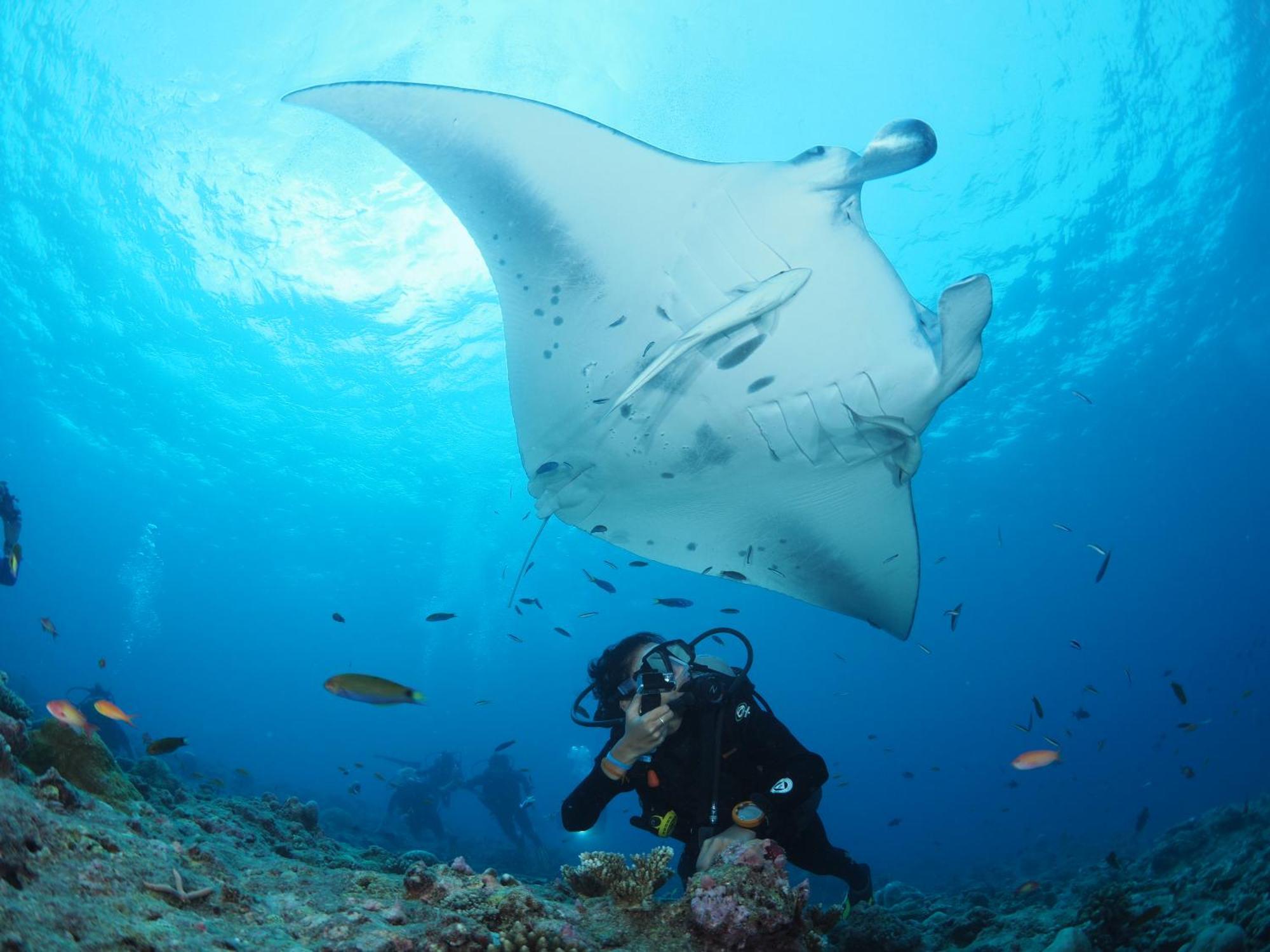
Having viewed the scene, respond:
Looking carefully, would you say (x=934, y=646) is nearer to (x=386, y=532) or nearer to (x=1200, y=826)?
(x=1200, y=826)

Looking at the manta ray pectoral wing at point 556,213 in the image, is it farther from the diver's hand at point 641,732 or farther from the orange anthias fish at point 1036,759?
the orange anthias fish at point 1036,759

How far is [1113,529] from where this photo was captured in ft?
98.0

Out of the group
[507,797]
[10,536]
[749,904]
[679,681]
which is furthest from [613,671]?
[507,797]

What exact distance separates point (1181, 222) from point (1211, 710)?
65.4m

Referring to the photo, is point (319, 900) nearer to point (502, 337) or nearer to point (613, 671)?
point (613, 671)

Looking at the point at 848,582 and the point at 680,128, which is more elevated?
the point at 680,128

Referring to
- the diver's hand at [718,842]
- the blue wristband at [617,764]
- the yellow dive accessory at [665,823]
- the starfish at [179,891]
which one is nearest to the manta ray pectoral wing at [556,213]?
the blue wristband at [617,764]

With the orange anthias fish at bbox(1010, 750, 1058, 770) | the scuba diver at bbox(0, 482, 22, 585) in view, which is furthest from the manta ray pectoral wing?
the scuba diver at bbox(0, 482, 22, 585)

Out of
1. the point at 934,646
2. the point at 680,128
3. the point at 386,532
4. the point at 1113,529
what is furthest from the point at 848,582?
the point at 934,646

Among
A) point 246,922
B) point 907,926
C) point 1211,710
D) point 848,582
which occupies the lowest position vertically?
point 246,922

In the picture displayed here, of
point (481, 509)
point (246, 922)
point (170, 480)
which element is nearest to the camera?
point (246, 922)

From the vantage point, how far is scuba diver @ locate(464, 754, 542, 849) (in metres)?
16.2

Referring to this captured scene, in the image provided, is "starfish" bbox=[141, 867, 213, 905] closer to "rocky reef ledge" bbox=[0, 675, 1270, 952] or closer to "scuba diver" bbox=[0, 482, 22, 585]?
"rocky reef ledge" bbox=[0, 675, 1270, 952]

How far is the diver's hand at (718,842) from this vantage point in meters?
2.55
